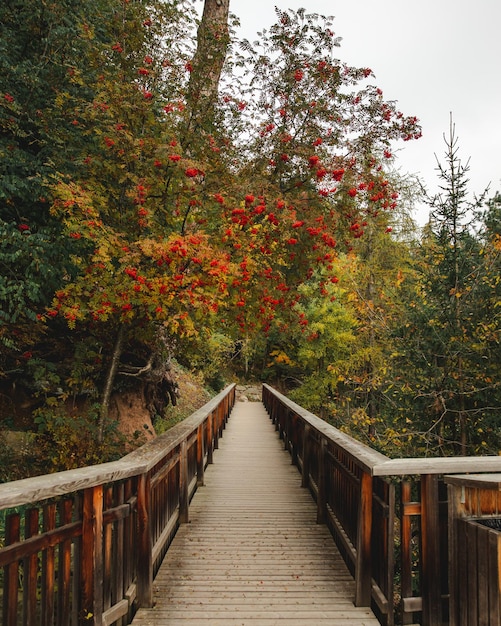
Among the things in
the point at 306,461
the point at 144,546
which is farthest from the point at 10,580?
the point at 306,461

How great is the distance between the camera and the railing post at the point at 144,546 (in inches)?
125

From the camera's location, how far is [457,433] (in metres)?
7.12

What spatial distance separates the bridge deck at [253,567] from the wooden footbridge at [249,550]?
0.01 meters

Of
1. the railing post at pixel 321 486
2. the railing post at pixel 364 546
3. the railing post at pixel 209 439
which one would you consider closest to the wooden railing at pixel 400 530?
the railing post at pixel 364 546

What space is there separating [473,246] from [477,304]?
1106 mm

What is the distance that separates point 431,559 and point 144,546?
195 cm

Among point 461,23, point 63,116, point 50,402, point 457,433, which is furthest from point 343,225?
point 461,23

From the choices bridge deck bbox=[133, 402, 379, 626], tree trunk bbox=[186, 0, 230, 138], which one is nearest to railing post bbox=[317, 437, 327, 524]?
bridge deck bbox=[133, 402, 379, 626]

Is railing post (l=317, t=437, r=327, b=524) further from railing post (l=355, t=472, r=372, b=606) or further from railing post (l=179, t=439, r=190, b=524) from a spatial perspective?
railing post (l=355, t=472, r=372, b=606)

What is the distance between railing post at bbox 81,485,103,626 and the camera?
2.48 metres

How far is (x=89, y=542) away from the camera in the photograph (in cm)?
248

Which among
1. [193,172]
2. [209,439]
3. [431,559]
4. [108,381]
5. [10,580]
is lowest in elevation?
[209,439]

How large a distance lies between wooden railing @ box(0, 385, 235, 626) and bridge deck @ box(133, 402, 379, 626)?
0.97ft

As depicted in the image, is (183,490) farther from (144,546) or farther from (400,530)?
(400,530)
